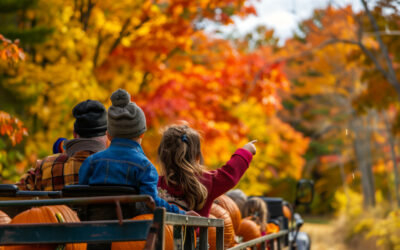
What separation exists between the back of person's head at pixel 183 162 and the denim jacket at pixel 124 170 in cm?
61

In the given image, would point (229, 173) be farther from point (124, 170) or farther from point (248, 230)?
point (248, 230)

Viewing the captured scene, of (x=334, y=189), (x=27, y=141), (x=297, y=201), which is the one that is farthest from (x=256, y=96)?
(x=334, y=189)

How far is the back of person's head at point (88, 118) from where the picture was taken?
173 inches

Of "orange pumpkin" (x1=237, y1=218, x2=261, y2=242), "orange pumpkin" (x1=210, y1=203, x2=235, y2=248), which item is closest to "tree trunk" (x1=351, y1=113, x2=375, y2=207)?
"orange pumpkin" (x1=237, y1=218, x2=261, y2=242)

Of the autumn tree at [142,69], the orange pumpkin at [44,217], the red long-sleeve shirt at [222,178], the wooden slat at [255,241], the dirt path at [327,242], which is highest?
the autumn tree at [142,69]

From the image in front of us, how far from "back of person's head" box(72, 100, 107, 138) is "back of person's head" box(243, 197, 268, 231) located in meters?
2.67

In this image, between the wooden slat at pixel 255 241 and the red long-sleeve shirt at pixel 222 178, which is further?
the wooden slat at pixel 255 241

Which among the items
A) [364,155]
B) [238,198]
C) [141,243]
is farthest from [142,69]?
[364,155]

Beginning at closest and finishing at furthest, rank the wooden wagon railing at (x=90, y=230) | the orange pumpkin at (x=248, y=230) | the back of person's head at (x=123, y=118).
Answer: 1. the wooden wagon railing at (x=90, y=230)
2. the back of person's head at (x=123, y=118)
3. the orange pumpkin at (x=248, y=230)

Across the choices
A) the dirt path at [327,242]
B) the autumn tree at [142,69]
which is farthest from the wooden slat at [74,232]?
the dirt path at [327,242]

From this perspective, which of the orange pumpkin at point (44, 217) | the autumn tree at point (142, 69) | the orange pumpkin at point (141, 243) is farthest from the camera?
the autumn tree at point (142, 69)

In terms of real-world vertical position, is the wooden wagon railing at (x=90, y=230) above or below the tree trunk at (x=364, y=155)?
below

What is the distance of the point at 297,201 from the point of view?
7.55 meters

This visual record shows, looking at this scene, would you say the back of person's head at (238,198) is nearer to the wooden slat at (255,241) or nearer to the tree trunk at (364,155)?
the wooden slat at (255,241)
